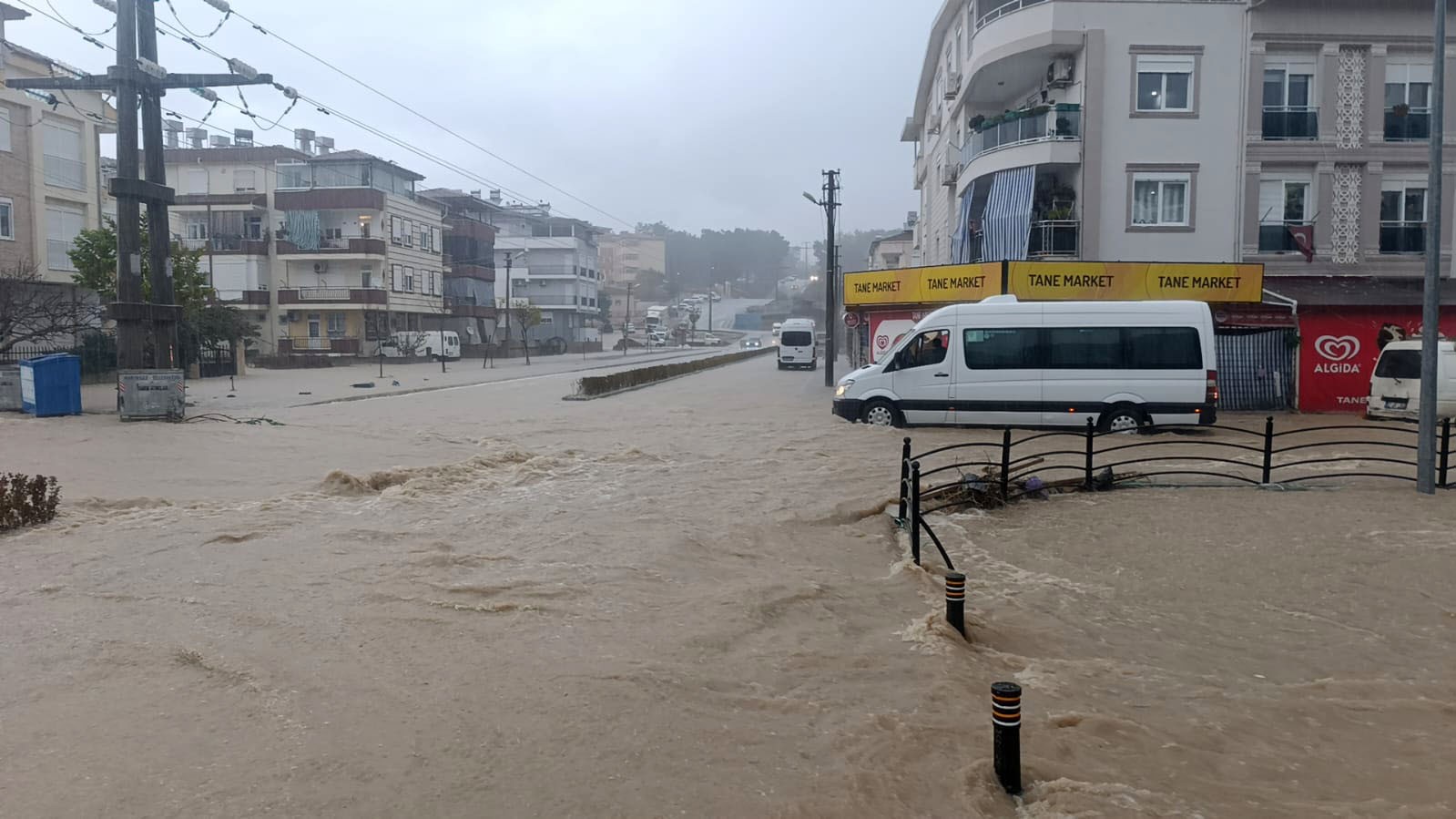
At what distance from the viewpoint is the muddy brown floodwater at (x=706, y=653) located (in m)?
4.27

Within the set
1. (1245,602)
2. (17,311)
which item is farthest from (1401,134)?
(17,311)

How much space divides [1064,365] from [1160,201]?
11880mm

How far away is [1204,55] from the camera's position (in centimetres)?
2620

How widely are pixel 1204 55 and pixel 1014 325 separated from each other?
45.7ft

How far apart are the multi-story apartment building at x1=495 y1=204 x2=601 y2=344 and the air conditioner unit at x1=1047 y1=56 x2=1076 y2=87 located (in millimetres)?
65766

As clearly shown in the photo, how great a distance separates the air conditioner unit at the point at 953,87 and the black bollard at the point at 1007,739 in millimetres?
31098

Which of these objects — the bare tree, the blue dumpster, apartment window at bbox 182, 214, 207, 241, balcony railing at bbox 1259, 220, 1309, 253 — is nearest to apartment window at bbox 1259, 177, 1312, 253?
balcony railing at bbox 1259, 220, 1309, 253

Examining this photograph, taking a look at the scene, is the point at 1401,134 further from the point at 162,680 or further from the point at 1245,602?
the point at 162,680

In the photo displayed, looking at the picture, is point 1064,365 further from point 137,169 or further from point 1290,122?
point 137,169

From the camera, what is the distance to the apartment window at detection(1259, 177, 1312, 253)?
86.8ft

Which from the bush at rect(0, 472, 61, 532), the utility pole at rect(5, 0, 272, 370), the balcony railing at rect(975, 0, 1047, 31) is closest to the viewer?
the bush at rect(0, 472, 61, 532)

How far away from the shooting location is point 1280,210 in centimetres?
2653

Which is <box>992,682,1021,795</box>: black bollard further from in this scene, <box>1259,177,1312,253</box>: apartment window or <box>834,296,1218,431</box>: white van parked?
<box>1259,177,1312,253</box>: apartment window

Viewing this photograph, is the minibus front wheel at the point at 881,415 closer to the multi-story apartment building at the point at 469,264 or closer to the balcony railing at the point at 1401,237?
the balcony railing at the point at 1401,237
